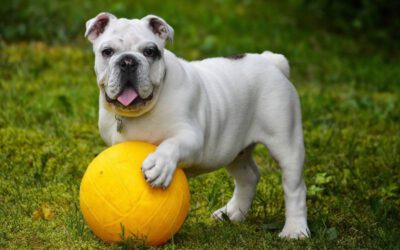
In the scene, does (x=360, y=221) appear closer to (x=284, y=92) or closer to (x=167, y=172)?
(x=284, y=92)

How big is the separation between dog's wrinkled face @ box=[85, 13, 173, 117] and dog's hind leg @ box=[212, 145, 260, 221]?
52.4 inches

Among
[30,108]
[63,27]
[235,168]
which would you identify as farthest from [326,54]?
[235,168]

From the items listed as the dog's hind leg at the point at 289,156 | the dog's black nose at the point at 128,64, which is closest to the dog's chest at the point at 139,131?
the dog's black nose at the point at 128,64

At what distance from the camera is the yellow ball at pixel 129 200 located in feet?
15.1

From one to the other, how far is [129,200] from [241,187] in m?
1.51

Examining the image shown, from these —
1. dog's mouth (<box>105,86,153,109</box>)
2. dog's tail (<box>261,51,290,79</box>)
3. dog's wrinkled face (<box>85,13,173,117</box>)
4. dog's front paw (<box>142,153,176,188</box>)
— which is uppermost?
dog's wrinkled face (<box>85,13,173,117</box>)

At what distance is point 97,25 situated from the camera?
4977mm

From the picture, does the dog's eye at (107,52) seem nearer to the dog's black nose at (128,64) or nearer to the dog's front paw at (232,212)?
the dog's black nose at (128,64)

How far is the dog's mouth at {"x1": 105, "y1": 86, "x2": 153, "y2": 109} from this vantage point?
466 cm

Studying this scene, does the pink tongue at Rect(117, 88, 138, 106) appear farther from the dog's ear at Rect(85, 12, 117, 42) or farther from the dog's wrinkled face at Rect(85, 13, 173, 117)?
the dog's ear at Rect(85, 12, 117, 42)

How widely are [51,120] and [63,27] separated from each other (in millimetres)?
3585

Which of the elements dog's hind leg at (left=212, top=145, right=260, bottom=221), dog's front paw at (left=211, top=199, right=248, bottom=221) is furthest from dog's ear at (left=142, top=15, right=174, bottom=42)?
dog's front paw at (left=211, top=199, right=248, bottom=221)

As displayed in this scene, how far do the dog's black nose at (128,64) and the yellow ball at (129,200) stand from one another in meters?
0.50

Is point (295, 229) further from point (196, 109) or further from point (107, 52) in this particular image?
point (107, 52)
